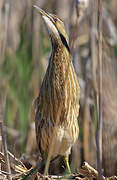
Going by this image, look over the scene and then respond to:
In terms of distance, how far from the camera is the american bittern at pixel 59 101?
2.49 meters

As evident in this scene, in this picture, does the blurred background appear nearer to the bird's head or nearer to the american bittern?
the american bittern

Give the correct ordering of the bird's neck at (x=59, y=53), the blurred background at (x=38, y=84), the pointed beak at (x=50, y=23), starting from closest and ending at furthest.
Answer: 1. the pointed beak at (x=50, y=23)
2. the bird's neck at (x=59, y=53)
3. the blurred background at (x=38, y=84)

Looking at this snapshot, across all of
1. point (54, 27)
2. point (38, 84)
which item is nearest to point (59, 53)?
point (54, 27)

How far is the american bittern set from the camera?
2490mm

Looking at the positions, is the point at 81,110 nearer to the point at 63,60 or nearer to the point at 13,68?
the point at 13,68

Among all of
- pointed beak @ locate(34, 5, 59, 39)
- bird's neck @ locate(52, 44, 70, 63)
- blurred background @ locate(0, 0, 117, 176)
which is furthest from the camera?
blurred background @ locate(0, 0, 117, 176)

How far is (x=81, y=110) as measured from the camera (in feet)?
11.5

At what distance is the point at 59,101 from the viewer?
2.54 meters

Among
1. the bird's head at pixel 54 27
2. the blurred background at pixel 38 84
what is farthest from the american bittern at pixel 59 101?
the blurred background at pixel 38 84

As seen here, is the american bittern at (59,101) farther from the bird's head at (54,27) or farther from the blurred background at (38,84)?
the blurred background at (38,84)

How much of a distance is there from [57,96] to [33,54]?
1.30 meters

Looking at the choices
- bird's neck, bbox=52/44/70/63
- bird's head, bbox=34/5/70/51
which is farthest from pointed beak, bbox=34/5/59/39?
bird's neck, bbox=52/44/70/63

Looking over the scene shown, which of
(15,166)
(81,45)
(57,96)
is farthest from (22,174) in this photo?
(81,45)

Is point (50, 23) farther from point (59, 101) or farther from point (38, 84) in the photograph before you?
point (38, 84)
